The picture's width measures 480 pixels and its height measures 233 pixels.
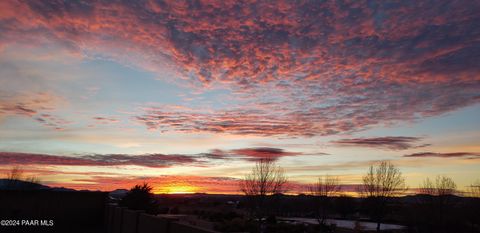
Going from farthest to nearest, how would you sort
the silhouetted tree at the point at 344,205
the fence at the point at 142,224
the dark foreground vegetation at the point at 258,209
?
1. the silhouetted tree at the point at 344,205
2. the dark foreground vegetation at the point at 258,209
3. the fence at the point at 142,224

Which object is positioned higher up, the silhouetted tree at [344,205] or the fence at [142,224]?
the fence at [142,224]

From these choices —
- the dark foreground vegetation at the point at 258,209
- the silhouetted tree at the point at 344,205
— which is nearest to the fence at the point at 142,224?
the dark foreground vegetation at the point at 258,209

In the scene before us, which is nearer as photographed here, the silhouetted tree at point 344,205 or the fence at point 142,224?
the fence at point 142,224

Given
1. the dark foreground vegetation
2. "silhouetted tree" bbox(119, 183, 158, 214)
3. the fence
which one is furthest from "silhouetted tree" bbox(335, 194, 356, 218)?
the fence

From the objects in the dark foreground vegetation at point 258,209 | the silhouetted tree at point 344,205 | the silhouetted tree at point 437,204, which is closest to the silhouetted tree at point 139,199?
the dark foreground vegetation at point 258,209

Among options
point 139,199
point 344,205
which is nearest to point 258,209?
point 139,199

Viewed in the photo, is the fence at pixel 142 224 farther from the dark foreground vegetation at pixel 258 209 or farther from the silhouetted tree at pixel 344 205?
the silhouetted tree at pixel 344 205

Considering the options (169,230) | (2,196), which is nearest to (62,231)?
(2,196)

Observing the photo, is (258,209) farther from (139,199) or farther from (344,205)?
(344,205)

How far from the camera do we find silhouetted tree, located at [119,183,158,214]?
1326 inches

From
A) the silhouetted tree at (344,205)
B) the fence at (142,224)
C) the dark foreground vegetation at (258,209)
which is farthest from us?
the silhouetted tree at (344,205)

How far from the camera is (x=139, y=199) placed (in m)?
34.2

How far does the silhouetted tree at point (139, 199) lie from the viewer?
3369 cm

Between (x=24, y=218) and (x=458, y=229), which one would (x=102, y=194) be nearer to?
(x=24, y=218)
